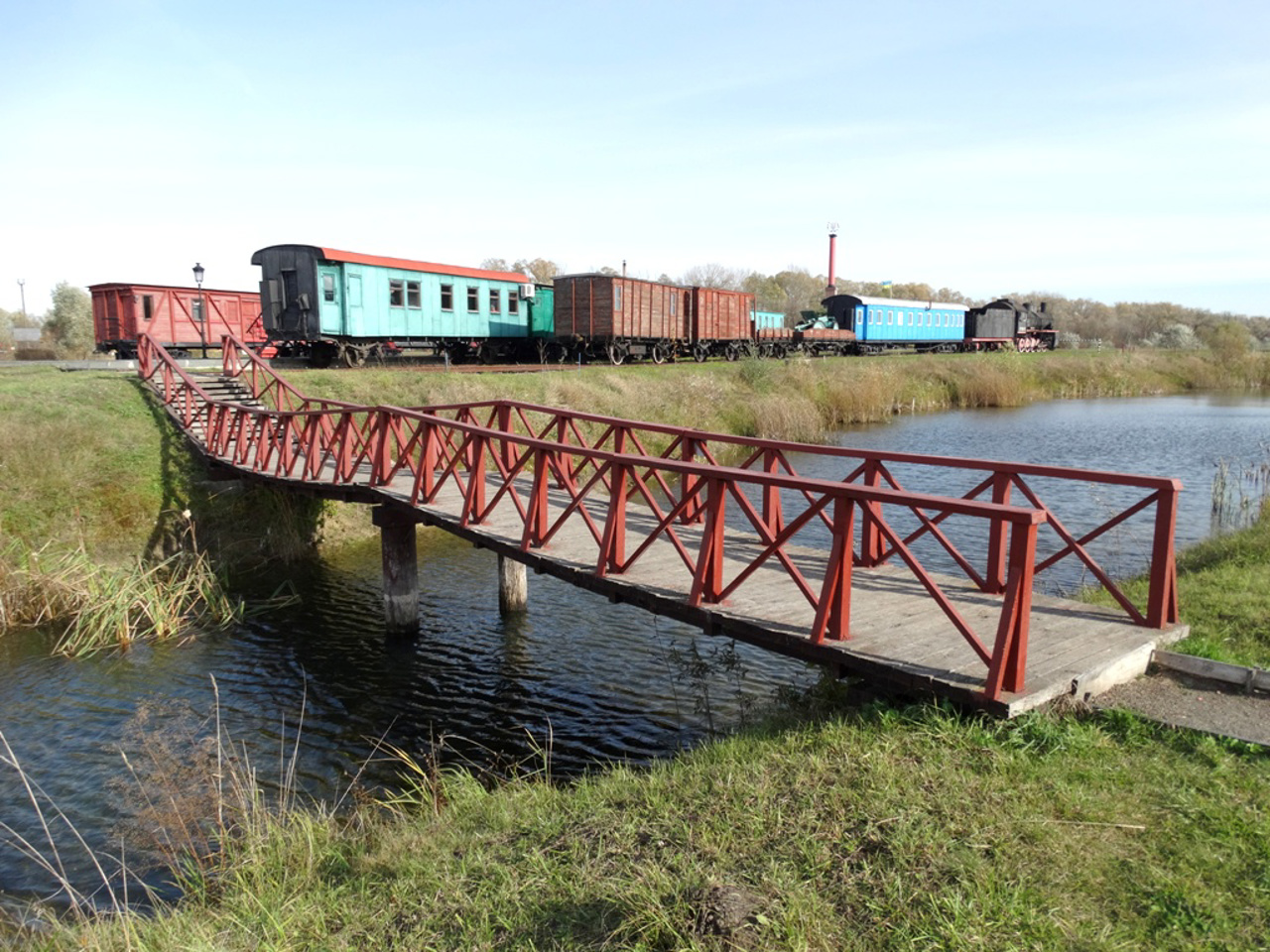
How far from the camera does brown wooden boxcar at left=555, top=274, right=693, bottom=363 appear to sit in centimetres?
2583

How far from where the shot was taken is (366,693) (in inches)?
356

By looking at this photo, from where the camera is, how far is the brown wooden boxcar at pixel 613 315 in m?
25.8

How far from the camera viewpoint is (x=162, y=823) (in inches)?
234

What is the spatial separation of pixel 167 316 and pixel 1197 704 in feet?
87.4

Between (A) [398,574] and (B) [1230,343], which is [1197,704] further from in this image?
(B) [1230,343]

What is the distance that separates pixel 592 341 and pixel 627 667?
18767mm

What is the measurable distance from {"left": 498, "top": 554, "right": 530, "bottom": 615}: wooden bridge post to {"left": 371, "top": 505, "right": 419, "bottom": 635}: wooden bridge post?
115cm

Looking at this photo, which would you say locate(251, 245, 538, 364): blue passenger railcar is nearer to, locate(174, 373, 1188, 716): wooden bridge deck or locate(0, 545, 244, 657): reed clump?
locate(0, 545, 244, 657): reed clump

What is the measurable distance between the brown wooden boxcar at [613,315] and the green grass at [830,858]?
2178 cm

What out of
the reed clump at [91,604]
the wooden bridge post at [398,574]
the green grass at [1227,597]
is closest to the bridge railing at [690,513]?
the wooden bridge post at [398,574]

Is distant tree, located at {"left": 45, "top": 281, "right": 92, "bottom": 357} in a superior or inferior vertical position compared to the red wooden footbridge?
superior

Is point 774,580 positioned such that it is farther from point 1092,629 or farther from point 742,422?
point 742,422

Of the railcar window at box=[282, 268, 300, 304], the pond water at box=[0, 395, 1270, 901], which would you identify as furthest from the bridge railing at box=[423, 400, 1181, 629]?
the railcar window at box=[282, 268, 300, 304]

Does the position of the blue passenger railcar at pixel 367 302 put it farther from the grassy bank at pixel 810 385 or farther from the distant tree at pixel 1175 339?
the distant tree at pixel 1175 339
